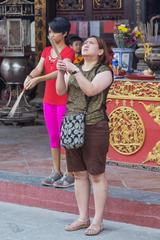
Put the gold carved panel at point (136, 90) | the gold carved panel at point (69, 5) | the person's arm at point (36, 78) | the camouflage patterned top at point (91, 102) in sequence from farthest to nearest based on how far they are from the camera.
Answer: the gold carved panel at point (69, 5), the gold carved panel at point (136, 90), the person's arm at point (36, 78), the camouflage patterned top at point (91, 102)

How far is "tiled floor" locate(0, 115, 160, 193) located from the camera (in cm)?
609

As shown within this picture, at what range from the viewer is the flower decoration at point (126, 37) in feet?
23.4

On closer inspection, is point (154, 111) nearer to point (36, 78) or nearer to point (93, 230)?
point (36, 78)

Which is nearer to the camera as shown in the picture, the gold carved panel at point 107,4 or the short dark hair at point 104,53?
the short dark hair at point 104,53

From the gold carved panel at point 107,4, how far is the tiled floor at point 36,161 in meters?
2.71

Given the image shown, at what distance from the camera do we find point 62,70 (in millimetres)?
4781

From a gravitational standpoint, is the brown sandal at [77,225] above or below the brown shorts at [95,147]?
below

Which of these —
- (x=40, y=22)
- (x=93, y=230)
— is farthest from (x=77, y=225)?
(x=40, y=22)

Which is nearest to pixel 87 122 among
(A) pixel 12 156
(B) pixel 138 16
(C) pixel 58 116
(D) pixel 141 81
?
(C) pixel 58 116

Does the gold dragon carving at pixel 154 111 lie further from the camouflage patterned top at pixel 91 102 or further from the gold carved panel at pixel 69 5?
the gold carved panel at pixel 69 5

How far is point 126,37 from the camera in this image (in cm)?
720

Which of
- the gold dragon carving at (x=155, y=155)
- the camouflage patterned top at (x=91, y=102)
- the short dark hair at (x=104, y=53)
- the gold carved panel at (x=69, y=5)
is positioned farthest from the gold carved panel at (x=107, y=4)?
the camouflage patterned top at (x=91, y=102)

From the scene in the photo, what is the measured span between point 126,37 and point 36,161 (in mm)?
1716

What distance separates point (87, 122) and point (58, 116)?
798 millimetres
